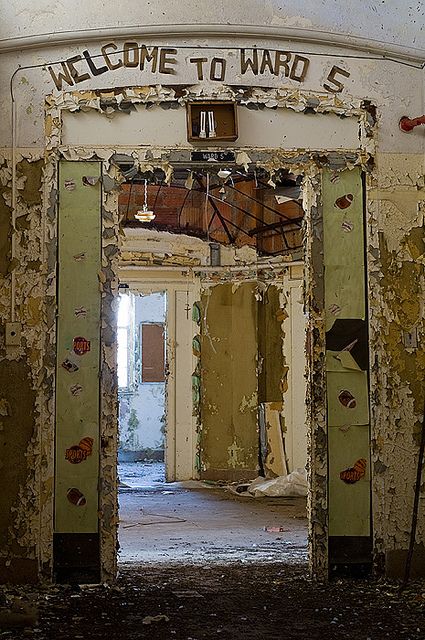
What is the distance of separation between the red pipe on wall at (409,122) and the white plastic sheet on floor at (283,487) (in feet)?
17.3

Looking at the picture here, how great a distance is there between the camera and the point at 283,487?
9.60 meters

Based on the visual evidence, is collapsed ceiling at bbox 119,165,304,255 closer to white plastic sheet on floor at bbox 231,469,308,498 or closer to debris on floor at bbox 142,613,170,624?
white plastic sheet on floor at bbox 231,469,308,498

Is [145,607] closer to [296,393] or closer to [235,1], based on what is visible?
[235,1]

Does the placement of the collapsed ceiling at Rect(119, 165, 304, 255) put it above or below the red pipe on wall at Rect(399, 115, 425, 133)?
above

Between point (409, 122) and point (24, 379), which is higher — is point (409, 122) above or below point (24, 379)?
above

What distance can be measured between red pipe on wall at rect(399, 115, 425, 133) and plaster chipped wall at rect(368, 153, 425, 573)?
6.3 inches

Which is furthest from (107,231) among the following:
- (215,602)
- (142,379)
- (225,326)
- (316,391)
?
(142,379)

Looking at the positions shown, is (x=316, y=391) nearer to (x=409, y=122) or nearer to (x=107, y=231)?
(x=107, y=231)

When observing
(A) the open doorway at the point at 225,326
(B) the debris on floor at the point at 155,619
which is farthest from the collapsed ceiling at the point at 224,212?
(B) the debris on floor at the point at 155,619

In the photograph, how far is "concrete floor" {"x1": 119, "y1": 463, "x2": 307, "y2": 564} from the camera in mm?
6047

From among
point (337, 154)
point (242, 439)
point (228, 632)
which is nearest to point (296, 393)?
point (242, 439)

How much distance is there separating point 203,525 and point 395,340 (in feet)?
10.8

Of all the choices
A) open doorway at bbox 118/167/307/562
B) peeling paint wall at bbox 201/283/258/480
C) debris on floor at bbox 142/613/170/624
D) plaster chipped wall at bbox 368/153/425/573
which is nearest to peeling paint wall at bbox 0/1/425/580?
plaster chipped wall at bbox 368/153/425/573

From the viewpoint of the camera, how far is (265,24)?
496 cm
